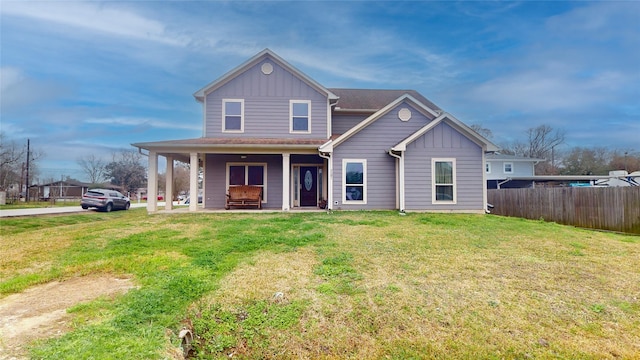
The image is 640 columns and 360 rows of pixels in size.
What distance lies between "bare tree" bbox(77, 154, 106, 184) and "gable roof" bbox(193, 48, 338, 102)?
1935 inches

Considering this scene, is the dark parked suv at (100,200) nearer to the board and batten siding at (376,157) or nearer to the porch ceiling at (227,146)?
the porch ceiling at (227,146)

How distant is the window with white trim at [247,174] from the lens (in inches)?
546

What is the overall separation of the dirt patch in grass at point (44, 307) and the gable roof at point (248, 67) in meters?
10.4

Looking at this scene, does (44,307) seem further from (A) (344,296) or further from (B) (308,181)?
(B) (308,181)

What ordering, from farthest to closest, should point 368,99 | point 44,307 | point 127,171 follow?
1. point 127,171
2. point 368,99
3. point 44,307

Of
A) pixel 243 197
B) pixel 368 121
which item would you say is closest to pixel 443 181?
pixel 368 121

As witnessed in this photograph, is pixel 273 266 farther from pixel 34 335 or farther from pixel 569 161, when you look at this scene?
pixel 569 161

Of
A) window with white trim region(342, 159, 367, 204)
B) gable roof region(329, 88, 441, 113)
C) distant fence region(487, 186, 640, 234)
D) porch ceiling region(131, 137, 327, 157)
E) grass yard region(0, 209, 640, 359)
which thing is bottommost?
grass yard region(0, 209, 640, 359)

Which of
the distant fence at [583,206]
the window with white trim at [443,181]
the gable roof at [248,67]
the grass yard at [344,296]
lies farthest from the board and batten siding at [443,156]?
the gable roof at [248,67]

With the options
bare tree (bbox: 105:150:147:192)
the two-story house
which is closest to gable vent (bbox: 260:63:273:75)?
the two-story house

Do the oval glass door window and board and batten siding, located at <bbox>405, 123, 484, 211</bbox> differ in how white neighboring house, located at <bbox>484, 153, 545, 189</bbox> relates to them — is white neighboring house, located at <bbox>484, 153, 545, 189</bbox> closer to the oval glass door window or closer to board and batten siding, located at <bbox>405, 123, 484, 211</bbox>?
A: board and batten siding, located at <bbox>405, 123, 484, 211</bbox>

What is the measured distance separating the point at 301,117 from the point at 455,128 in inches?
254

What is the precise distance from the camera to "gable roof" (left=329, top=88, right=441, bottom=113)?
15.5 meters

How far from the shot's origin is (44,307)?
11.4ft
